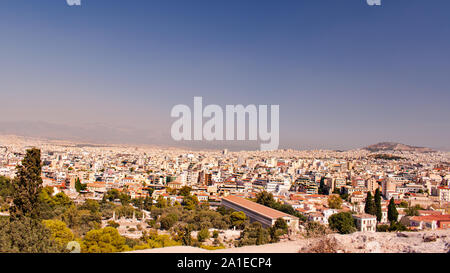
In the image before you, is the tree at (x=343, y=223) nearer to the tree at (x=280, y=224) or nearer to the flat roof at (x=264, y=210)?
the flat roof at (x=264, y=210)

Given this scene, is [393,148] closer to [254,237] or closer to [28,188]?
[254,237]

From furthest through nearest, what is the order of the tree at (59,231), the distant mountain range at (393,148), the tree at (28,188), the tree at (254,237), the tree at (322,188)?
the distant mountain range at (393,148) < the tree at (322,188) < the tree at (254,237) < the tree at (59,231) < the tree at (28,188)

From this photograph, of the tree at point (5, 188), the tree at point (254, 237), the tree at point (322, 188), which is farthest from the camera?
the tree at point (322, 188)

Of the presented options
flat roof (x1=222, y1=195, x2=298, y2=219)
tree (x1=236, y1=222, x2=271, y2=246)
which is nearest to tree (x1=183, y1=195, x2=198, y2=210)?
flat roof (x1=222, y1=195, x2=298, y2=219)

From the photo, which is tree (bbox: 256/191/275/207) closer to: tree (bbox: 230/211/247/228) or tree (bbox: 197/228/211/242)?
tree (bbox: 230/211/247/228)

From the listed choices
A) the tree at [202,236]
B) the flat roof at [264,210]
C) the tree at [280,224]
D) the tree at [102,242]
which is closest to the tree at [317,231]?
the tree at [102,242]

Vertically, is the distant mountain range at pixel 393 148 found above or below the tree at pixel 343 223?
above

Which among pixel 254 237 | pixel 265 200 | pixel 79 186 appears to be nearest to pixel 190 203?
pixel 265 200
